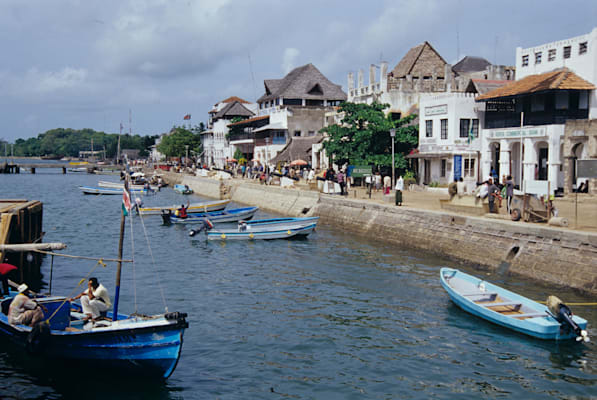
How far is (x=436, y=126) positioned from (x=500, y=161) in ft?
21.3

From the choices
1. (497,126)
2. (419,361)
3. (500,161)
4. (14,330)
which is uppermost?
(497,126)

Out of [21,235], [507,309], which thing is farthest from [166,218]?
[507,309]

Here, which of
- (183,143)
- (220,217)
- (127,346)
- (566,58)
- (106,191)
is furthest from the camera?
(183,143)

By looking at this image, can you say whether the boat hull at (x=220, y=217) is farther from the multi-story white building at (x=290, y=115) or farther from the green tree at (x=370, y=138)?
the multi-story white building at (x=290, y=115)

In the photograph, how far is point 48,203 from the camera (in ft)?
193

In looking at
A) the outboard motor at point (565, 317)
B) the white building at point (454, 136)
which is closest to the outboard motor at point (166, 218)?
the white building at point (454, 136)

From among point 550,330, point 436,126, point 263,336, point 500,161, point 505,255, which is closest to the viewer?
point 550,330

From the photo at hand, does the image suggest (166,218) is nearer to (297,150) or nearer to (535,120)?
(535,120)

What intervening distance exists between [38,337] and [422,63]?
51589mm

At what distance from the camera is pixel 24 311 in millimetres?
13953

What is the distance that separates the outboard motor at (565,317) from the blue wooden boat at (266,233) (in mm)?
18302

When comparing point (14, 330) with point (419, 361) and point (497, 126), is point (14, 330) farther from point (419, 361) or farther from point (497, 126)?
point (497, 126)

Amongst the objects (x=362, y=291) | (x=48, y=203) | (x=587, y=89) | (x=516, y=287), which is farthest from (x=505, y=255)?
(x=48, y=203)

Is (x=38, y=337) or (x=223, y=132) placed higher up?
(x=223, y=132)
